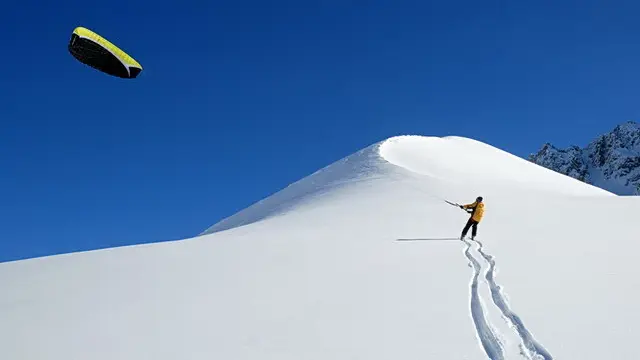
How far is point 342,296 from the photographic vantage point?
8.16 metres

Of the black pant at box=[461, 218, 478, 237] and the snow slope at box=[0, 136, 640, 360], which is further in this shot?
the black pant at box=[461, 218, 478, 237]

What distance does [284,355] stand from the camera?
5730 millimetres

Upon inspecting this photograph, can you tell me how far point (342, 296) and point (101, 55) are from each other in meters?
12.3

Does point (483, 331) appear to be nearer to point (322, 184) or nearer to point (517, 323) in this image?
point (517, 323)

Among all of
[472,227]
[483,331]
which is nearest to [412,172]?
[472,227]

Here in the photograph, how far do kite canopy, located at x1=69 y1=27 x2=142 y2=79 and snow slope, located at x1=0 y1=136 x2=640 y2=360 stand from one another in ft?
19.3

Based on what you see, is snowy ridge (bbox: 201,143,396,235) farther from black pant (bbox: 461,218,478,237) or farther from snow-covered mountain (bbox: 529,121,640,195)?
snow-covered mountain (bbox: 529,121,640,195)

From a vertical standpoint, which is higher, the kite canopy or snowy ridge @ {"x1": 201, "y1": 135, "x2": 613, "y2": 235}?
snowy ridge @ {"x1": 201, "y1": 135, "x2": 613, "y2": 235}

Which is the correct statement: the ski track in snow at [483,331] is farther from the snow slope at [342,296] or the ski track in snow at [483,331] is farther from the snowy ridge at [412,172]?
the snowy ridge at [412,172]

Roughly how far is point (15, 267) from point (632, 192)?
203 metres

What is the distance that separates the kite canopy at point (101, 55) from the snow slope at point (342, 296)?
5893mm

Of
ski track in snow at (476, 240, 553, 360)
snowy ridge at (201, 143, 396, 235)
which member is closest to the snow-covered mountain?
snowy ridge at (201, 143, 396, 235)

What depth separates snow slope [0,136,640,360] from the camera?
6.00 m

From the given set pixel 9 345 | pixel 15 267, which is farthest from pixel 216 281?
pixel 15 267
